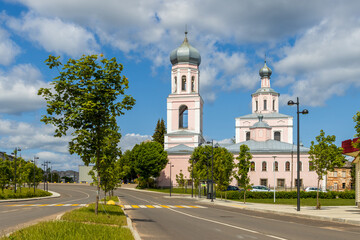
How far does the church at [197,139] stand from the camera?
82.8 m

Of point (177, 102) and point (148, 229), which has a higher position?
point (177, 102)

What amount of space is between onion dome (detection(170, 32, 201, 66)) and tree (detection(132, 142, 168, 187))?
1833 cm

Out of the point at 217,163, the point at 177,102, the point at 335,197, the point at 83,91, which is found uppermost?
the point at 177,102

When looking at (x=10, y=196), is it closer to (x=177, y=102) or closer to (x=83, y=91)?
(x=83, y=91)

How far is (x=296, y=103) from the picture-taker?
2814 centimetres

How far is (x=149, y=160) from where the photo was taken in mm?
82812

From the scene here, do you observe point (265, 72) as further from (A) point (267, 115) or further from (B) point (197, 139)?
(B) point (197, 139)

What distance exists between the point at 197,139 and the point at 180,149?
13.7 feet

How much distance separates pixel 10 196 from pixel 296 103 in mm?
34020

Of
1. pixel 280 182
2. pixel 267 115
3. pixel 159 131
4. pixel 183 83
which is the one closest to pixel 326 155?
pixel 280 182

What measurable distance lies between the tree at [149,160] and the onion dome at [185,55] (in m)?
18.3

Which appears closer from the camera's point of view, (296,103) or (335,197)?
(296,103)

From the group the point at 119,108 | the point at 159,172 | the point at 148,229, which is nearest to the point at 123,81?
the point at 119,108

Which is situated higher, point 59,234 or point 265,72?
point 265,72
